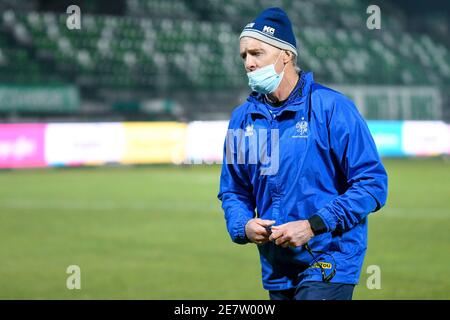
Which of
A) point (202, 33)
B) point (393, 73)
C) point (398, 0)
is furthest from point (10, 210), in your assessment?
point (398, 0)

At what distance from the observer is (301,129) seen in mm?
4617

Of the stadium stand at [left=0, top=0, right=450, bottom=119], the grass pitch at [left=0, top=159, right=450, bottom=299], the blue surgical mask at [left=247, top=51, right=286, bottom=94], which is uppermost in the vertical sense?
the stadium stand at [left=0, top=0, right=450, bottom=119]

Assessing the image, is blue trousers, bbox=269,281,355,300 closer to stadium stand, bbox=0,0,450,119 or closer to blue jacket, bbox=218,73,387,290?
blue jacket, bbox=218,73,387,290

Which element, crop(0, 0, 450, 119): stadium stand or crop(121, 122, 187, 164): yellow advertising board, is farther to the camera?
crop(0, 0, 450, 119): stadium stand

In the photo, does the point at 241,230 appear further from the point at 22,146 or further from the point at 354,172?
the point at 22,146

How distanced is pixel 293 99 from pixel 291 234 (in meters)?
0.76

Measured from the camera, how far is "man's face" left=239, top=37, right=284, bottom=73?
4.74 m

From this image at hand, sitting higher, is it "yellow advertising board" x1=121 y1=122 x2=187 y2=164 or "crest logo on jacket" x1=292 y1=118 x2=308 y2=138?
"crest logo on jacket" x1=292 y1=118 x2=308 y2=138

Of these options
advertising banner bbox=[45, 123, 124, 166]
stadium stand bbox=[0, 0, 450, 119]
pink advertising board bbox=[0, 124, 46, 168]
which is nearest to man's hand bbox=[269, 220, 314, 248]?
pink advertising board bbox=[0, 124, 46, 168]

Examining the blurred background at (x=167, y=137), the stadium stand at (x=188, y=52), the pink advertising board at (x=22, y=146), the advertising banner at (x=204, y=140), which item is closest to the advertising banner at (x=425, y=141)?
the blurred background at (x=167, y=137)

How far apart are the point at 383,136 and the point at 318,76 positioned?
789cm

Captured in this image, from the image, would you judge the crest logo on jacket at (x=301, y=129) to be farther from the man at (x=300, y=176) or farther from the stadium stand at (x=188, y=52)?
Result: the stadium stand at (x=188, y=52)

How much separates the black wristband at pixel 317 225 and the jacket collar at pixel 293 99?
23.0 inches
